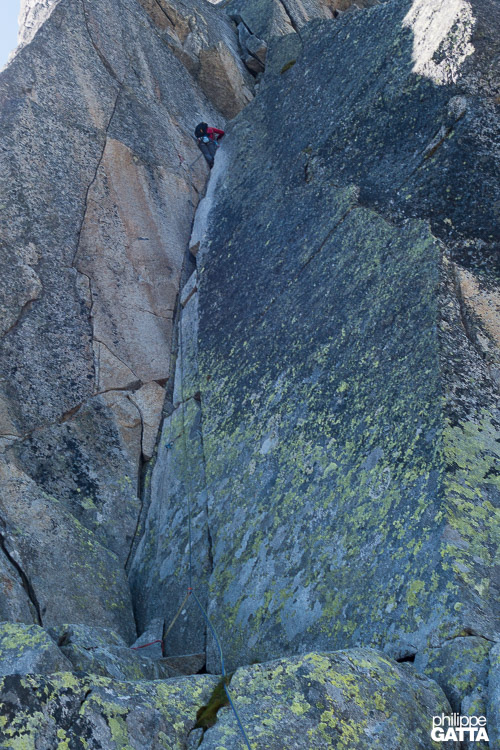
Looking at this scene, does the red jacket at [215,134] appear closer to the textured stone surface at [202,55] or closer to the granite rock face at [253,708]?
the textured stone surface at [202,55]

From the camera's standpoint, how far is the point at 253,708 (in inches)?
187

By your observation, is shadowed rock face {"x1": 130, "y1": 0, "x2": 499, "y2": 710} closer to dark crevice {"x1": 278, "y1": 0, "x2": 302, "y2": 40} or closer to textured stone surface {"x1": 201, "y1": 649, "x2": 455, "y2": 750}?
textured stone surface {"x1": 201, "y1": 649, "x2": 455, "y2": 750}

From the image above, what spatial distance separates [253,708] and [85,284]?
808 cm

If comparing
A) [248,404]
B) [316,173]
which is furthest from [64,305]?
[316,173]

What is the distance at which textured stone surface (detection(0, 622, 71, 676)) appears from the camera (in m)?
5.36

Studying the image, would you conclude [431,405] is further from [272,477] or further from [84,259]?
[84,259]

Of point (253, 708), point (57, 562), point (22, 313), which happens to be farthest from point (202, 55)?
point (253, 708)

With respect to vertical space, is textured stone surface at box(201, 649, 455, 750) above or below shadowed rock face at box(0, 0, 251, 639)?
below

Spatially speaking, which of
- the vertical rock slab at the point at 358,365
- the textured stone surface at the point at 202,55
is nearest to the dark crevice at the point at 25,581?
the vertical rock slab at the point at 358,365

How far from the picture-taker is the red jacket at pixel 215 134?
46.6ft

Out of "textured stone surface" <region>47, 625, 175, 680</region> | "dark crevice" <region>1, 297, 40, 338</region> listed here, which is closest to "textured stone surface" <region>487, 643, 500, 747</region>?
"textured stone surface" <region>47, 625, 175, 680</region>

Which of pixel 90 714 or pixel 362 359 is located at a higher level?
pixel 362 359

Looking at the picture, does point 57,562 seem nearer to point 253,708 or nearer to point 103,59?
point 253,708

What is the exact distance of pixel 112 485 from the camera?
396 inches
